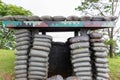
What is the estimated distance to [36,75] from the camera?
1184 cm

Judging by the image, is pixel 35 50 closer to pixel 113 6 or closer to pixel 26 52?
pixel 26 52

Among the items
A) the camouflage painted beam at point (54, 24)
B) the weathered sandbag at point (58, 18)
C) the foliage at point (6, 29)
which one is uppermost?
the weathered sandbag at point (58, 18)

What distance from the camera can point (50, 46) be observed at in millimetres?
12008

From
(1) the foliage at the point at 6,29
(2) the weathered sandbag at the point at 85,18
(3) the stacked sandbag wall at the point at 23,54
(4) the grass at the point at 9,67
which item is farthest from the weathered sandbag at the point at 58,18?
(1) the foliage at the point at 6,29

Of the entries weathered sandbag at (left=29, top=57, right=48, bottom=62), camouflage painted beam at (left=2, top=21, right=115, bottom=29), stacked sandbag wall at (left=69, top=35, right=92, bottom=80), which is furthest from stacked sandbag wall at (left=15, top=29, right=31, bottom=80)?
stacked sandbag wall at (left=69, top=35, right=92, bottom=80)

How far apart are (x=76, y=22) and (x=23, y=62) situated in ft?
7.63

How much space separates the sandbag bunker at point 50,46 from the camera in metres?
11.7

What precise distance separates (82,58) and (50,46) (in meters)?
1.18

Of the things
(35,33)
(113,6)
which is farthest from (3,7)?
(35,33)

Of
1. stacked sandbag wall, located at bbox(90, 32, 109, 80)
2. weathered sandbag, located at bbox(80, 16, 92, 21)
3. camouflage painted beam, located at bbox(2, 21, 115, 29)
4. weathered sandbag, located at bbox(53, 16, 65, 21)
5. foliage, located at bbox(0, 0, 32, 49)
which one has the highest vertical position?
weathered sandbag, located at bbox(53, 16, 65, 21)

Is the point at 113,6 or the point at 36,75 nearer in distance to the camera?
the point at 36,75

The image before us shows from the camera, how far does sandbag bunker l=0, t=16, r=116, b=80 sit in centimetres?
1173

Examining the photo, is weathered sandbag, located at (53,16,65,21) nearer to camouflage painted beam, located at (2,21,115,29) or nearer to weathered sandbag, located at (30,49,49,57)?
A: camouflage painted beam, located at (2,21,115,29)

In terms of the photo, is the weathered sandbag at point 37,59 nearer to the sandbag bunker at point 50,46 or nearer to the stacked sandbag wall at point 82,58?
the sandbag bunker at point 50,46
